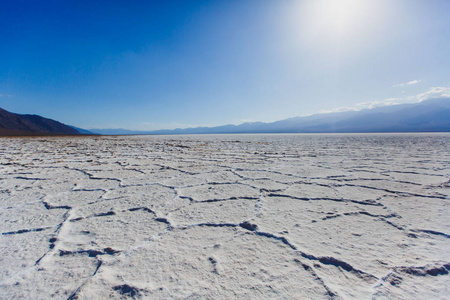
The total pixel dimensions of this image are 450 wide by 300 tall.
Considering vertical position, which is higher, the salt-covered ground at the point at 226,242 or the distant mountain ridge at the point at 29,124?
the distant mountain ridge at the point at 29,124

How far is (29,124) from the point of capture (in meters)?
48.3

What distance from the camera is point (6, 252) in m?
0.82

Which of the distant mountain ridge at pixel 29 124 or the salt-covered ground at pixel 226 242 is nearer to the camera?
the salt-covered ground at pixel 226 242

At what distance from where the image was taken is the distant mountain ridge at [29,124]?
42.2 metres

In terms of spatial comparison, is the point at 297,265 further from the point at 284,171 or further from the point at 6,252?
the point at 284,171

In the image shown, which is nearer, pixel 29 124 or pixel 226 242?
pixel 226 242

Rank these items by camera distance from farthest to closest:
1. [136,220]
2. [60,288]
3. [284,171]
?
1. [284,171]
2. [136,220]
3. [60,288]

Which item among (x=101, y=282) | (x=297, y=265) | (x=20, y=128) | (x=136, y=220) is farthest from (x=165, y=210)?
(x=20, y=128)

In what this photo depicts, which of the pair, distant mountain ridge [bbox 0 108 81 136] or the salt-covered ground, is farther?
distant mountain ridge [bbox 0 108 81 136]

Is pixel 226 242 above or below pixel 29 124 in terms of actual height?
below

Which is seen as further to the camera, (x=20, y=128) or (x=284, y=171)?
(x=20, y=128)

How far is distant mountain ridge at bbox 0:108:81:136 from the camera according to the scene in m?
42.2

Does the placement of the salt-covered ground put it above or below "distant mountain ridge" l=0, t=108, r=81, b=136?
below

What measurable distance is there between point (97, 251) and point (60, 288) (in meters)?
0.19
